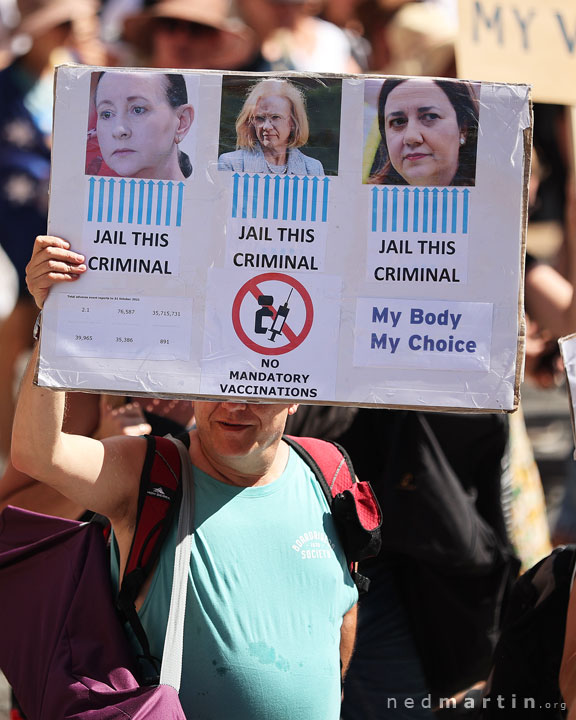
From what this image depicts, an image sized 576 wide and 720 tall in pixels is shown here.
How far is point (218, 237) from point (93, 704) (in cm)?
88

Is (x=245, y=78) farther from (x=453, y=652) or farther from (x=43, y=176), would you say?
(x=43, y=176)

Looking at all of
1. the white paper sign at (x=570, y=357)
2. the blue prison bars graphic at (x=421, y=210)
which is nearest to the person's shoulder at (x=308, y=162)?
the blue prison bars graphic at (x=421, y=210)

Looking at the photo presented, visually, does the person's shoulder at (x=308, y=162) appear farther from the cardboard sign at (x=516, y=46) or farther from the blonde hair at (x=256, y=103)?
the cardboard sign at (x=516, y=46)

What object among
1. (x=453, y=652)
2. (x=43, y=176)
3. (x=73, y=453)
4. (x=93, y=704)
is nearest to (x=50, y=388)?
(x=73, y=453)

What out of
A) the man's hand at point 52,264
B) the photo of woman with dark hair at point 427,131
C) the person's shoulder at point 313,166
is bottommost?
the man's hand at point 52,264

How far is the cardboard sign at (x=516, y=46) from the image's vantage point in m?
2.91

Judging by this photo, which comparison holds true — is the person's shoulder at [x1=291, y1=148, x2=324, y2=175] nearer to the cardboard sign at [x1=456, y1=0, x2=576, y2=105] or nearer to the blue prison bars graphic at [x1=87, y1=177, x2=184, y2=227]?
the blue prison bars graphic at [x1=87, y1=177, x2=184, y2=227]

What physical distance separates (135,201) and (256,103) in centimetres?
29

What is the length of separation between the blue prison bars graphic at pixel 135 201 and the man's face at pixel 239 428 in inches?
18.4

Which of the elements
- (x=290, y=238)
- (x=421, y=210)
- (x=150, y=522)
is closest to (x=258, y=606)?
(x=150, y=522)

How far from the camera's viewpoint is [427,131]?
184 centimetres

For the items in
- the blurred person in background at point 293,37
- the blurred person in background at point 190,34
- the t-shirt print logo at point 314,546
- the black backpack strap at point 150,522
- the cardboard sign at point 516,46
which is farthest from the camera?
the blurred person in background at point 293,37

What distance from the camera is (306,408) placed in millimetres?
A: 2799

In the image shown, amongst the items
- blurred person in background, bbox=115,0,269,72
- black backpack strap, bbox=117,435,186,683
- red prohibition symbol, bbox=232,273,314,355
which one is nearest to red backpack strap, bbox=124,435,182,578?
black backpack strap, bbox=117,435,186,683
